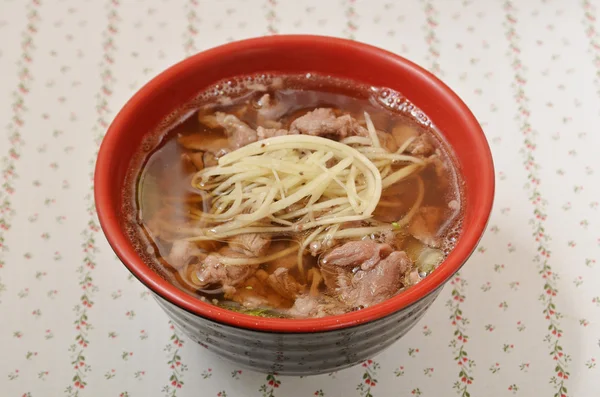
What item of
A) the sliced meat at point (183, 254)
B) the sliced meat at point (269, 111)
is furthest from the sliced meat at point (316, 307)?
the sliced meat at point (269, 111)

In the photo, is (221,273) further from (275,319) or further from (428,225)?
(428,225)

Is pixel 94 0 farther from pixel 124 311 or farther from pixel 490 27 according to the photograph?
pixel 490 27

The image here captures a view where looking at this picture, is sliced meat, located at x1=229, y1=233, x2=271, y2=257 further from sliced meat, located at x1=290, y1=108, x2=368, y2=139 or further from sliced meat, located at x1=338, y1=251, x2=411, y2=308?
sliced meat, located at x1=290, y1=108, x2=368, y2=139

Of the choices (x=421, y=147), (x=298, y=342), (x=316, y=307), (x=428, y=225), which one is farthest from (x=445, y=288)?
(x=298, y=342)

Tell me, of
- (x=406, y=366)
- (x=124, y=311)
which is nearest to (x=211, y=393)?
(x=124, y=311)

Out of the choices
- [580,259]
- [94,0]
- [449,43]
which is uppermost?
[94,0]

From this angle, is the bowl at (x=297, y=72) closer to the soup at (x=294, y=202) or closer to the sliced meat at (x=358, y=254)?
the soup at (x=294, y=202)

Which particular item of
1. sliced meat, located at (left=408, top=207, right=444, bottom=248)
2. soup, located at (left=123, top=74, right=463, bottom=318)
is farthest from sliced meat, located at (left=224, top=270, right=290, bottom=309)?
sliced meat, located at (left=408, top=207, right=444, bottom=248)
